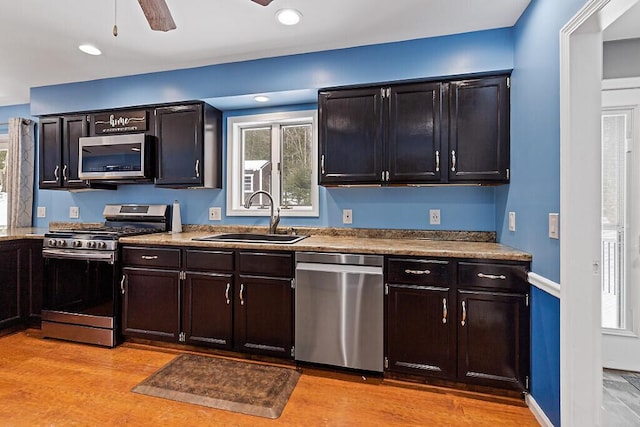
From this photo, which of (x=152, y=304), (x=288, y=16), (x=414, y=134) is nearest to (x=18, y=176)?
(x=152, y=304)

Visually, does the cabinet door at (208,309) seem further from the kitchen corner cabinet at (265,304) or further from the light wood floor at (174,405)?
the light wood floor at (174,405)

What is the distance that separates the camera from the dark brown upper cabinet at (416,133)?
2289mm

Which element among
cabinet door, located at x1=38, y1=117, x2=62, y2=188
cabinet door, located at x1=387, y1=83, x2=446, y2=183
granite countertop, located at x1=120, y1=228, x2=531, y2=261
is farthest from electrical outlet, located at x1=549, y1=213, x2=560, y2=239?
cabinet door, located at x1=38, y1=117, x2=62, y2=188

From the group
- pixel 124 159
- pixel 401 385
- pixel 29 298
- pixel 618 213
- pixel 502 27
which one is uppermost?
pixel 502 27

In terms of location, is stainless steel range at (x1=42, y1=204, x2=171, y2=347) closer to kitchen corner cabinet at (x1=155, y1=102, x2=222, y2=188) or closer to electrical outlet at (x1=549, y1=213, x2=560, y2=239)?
kitchen corner cabinet at (x1=155, y1=102, x2=222, y2=188)

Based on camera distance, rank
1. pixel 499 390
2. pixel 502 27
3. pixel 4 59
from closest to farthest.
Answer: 1. pixel 499 390
2. pixel 502 27
3. pixel 4 59

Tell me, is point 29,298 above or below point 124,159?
below

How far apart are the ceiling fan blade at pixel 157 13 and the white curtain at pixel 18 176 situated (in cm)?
337

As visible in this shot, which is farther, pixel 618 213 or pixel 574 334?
pixel 618 213

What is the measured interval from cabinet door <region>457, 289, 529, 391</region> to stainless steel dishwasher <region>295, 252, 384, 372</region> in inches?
20.3

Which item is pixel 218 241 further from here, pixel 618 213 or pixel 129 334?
pixel 618 213

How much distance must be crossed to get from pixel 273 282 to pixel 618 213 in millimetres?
2576

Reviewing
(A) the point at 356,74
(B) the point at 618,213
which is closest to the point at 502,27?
(A) the point at 356,74

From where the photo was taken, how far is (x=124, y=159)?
9.97 feet
